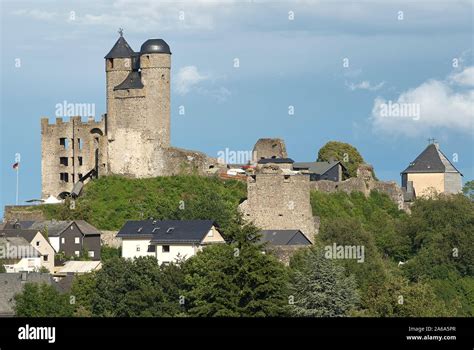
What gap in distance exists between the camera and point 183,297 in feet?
137

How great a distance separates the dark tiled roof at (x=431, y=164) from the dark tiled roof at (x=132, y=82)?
22.7 metres

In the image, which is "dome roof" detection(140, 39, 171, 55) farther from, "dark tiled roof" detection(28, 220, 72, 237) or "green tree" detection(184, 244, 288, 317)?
"green tree" detection(184, 244, 288, 317)

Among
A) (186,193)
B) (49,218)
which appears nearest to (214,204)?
(186,193)

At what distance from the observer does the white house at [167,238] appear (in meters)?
49.8

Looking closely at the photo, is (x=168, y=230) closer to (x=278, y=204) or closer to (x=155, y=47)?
(x=278, y=204)

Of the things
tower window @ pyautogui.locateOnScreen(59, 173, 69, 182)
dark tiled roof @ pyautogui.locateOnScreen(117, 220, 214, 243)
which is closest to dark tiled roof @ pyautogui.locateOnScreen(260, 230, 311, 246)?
dark tiled roof @ pyautogui.locateOnScreen(117, 220, 214, 243)

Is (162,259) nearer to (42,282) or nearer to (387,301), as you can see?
(42,282)

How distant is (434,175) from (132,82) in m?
23.9

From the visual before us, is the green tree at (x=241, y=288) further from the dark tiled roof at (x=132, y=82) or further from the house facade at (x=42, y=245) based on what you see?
the dark tiled roof at (x=132, y=82)

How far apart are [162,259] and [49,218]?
26.1ft

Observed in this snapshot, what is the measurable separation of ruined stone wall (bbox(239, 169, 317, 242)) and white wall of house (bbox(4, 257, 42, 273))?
27.3ft

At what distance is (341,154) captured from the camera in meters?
72.1

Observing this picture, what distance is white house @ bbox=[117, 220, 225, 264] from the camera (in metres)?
49.8

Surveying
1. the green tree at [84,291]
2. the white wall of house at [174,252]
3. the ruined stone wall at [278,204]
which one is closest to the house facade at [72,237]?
the white wall of house at [174,252]
